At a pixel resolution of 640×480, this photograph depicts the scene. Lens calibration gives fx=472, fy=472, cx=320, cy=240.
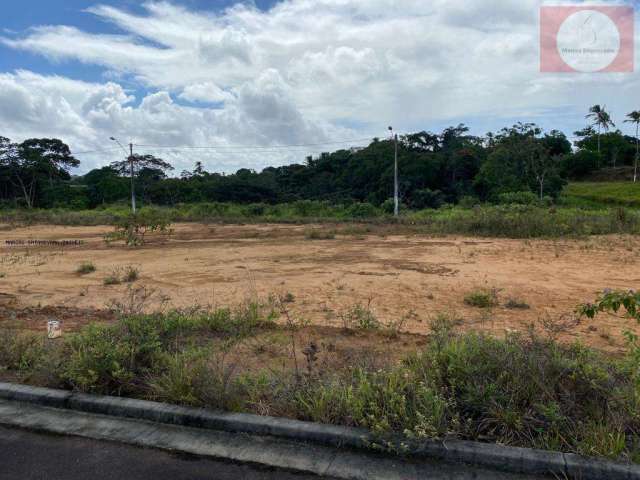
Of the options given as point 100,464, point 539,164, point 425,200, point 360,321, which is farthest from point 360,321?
point 539,164

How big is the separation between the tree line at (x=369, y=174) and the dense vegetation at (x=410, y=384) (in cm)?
3904

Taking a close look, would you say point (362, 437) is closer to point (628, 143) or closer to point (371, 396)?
point (371, 396)

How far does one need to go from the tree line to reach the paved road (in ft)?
132

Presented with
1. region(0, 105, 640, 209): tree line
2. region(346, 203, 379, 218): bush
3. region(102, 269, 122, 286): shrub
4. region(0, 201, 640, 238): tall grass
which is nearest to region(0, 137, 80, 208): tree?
region(0, 105, 640, 209): tree line

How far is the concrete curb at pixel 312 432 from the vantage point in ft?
8.56

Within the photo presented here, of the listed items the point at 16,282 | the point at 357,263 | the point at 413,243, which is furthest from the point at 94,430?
the point at 413,243

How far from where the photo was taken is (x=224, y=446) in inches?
121

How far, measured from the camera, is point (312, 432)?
121 inches

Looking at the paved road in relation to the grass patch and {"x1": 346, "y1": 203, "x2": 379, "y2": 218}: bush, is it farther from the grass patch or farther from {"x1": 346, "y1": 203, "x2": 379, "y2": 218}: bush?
{"x1": 346, "y1": 203, "x2": 379, "y2": 218}: bush

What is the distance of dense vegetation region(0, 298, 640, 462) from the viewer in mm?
2887

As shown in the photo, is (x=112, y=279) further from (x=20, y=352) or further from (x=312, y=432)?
(x=312, y=432)

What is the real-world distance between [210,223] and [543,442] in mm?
31530

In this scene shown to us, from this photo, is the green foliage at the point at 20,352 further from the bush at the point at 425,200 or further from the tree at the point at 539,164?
the tree at the point at 539,164

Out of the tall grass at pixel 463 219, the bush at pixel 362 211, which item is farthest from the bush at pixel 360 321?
the bush at pixel 362 211
